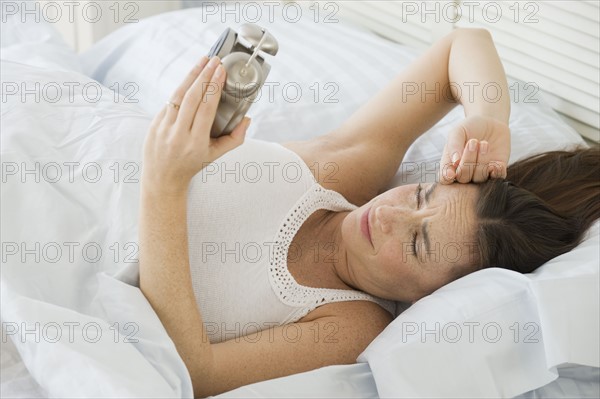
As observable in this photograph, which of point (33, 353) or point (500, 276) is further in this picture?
point (500, 276)

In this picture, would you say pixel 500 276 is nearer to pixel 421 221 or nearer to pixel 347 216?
pixel 421 221

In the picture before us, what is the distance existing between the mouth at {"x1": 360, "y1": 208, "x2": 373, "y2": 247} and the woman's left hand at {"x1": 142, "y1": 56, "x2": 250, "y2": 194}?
307mm

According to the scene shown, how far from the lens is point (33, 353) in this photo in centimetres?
99

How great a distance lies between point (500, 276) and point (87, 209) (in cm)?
63

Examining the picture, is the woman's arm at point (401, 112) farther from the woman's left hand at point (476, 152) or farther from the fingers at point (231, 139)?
the fingers at point (231, 139)

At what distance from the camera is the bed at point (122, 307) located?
994 mm

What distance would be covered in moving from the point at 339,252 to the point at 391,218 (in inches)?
5.5

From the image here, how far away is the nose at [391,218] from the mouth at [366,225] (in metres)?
0.03

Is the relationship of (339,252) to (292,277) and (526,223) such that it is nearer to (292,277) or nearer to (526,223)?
(292,277)

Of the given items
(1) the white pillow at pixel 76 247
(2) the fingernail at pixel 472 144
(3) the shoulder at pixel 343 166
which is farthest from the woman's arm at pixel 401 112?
(1) the white pillow at pixel 76 247

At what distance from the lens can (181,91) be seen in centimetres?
100

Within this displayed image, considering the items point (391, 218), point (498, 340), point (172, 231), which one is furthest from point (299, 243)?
point (498, 340)

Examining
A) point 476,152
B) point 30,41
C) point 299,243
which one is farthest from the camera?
point 30,41

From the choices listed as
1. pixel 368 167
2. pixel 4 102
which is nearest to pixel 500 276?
pixel 368 167
